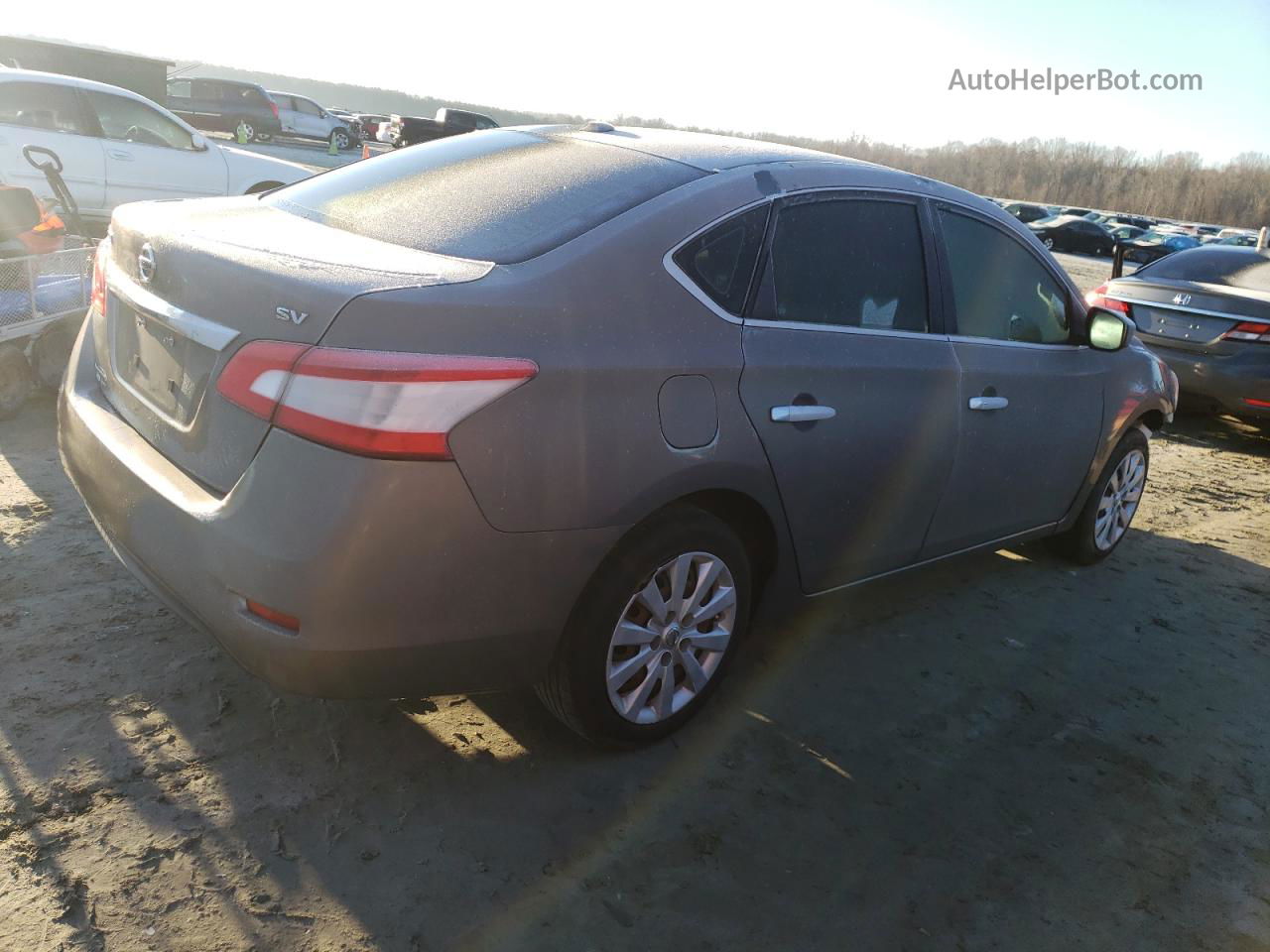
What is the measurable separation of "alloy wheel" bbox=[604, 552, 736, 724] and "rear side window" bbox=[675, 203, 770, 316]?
739 mm

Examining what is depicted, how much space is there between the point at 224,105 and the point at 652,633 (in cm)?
3587

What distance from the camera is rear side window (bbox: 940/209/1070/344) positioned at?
13.0 feet

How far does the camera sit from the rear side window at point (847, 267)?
3268 millimetres

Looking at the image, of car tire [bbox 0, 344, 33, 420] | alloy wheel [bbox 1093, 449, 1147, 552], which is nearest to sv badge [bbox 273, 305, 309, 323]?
car tire [bbox 0, 344, 33, 420]

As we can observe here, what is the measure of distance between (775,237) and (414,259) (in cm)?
Answer: 110

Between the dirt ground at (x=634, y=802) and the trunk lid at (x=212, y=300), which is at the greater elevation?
the trunk lid at (x=212, y=300)

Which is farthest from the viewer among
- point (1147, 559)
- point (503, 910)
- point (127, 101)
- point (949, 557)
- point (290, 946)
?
point (127, 101)

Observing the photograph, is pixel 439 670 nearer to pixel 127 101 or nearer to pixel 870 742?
pixel 870 742

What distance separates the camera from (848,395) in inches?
134

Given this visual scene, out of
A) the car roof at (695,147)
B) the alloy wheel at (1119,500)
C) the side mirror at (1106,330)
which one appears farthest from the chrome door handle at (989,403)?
the alloy wheel at (1119,500)

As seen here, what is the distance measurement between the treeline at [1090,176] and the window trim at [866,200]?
3049 inches

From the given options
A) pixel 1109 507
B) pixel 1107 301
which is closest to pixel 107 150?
pixel 1107 301

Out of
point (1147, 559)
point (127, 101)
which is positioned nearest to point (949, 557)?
point (1147, 559)

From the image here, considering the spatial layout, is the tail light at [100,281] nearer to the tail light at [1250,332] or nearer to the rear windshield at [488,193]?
the rear windshield at [488,193]
